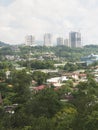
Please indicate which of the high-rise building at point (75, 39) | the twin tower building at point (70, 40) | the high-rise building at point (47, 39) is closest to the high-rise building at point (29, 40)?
the twin tower building at point (70, 40)

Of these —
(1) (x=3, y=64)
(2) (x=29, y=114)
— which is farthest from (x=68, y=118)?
(1) (x=3, y=64)

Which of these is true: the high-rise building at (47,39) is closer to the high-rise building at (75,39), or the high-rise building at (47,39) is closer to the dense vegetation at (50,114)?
the high-rise building at (75,39)

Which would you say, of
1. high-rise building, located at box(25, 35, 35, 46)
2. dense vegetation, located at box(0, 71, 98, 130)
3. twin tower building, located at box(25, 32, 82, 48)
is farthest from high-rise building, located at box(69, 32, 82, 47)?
dense vegetation, located at box(0, 71, 98, 130)

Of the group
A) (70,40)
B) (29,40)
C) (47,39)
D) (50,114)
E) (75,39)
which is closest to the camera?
(50,114)

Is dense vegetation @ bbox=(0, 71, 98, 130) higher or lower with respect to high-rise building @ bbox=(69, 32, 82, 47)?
lower

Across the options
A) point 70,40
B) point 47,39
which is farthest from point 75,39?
point 47,39

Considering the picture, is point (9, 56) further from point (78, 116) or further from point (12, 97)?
point (78, 116)

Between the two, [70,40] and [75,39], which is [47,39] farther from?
[75,39]

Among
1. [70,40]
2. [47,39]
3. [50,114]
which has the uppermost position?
[47,39]

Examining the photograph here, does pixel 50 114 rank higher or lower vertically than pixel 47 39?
lower

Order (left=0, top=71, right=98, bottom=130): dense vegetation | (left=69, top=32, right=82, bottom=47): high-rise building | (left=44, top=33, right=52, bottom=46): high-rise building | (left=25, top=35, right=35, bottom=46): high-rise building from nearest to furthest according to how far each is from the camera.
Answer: (left=0, top=71, right=98, bottom=130): dense vegetation, (left=69, top=32, right=82, bottom=47): high-rise building, (left=25, top=35, right=35, bottom=46): high-rise building, (left=44, top=33, right=52, bottom=46): high-rise building

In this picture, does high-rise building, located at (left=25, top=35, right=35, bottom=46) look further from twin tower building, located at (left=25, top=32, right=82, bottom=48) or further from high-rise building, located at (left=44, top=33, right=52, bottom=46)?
high-rise building, located at (left=44, top=33, right=52, bottom=46)
